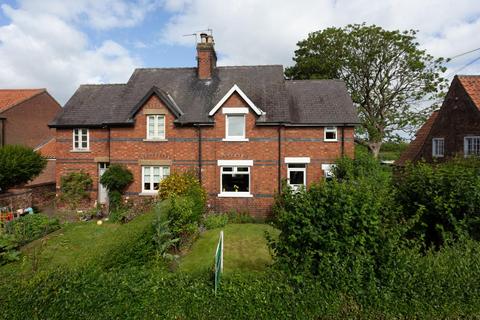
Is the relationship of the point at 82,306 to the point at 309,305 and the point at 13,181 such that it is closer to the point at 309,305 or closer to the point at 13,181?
the point at 309,305

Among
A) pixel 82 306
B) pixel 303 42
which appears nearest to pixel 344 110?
pixel 82 306

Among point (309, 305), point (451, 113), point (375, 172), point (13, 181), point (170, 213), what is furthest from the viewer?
point (451, 113)

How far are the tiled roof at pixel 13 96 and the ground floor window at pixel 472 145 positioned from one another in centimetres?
4092

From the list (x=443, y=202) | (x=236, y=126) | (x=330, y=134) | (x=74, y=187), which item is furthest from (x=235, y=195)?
(x=443, y=202)

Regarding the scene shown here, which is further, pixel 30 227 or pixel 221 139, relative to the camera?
pixel 221 139

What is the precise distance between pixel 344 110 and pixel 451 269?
12669 mm

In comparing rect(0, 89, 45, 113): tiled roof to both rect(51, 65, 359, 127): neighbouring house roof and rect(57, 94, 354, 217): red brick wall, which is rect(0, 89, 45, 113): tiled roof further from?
rect(57, 94, 354, 217): red brick wall

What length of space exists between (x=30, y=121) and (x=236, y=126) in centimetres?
2656

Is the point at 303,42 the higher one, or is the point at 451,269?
the point at 303,42

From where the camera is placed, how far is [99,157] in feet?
56.2

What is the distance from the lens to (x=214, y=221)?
13891 millimetres

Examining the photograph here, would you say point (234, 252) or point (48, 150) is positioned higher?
point (48, 150)

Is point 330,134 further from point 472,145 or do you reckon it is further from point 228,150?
point 472,145

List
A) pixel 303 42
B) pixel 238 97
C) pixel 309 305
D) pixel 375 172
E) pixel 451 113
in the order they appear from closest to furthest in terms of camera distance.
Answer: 1. pixel 309 305
2. pixel 375 172
3. pixel 238 97
4. pixel 451 113
5. pixel 303 42
